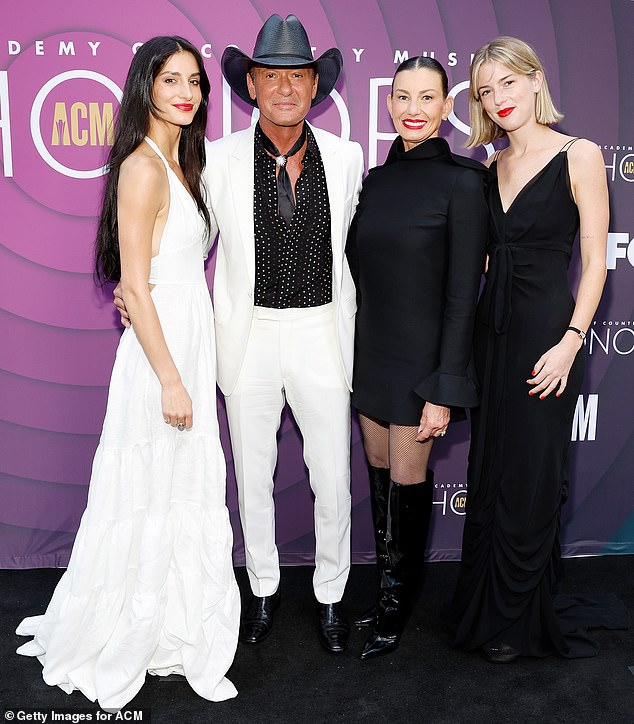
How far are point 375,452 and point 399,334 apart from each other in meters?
0.47

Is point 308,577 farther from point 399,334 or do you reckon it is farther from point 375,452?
point 399,334

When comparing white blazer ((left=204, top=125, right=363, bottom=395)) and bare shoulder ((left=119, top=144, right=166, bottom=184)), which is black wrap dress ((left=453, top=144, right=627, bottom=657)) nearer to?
white blazer ((left=204, top=125, right=363, bottom=395))

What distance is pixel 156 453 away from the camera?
93.8 inches

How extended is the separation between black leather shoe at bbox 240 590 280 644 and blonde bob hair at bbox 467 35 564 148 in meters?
1.72

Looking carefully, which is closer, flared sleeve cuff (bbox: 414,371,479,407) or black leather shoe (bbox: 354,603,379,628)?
flared sleeve cuff (bbox: 414,371,479,407)

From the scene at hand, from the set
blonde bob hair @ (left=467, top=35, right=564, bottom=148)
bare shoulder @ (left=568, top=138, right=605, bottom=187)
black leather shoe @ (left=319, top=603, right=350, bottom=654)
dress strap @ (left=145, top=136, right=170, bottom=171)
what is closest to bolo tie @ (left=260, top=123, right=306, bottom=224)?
dress strap @ (left=145, top=136, right=170, bottom=171)

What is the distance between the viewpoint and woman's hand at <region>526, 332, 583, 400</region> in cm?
236

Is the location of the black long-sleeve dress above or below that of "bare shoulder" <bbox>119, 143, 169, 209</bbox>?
below

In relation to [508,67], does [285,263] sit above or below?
below

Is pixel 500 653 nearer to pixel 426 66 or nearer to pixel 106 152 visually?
pixel 426 66

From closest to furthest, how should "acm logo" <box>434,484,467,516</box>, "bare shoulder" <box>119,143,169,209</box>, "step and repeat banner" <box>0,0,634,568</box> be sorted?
"bare shoulder" <box>119,143,169,209</box>, "step and repeat banner" <box>0,0,634,568</box>, "acm logo" <box>434,484,467,516</box>

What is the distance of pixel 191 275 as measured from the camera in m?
2.38

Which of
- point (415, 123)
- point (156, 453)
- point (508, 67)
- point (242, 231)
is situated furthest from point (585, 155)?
point (156, 453)

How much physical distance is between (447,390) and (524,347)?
0.96 ft
